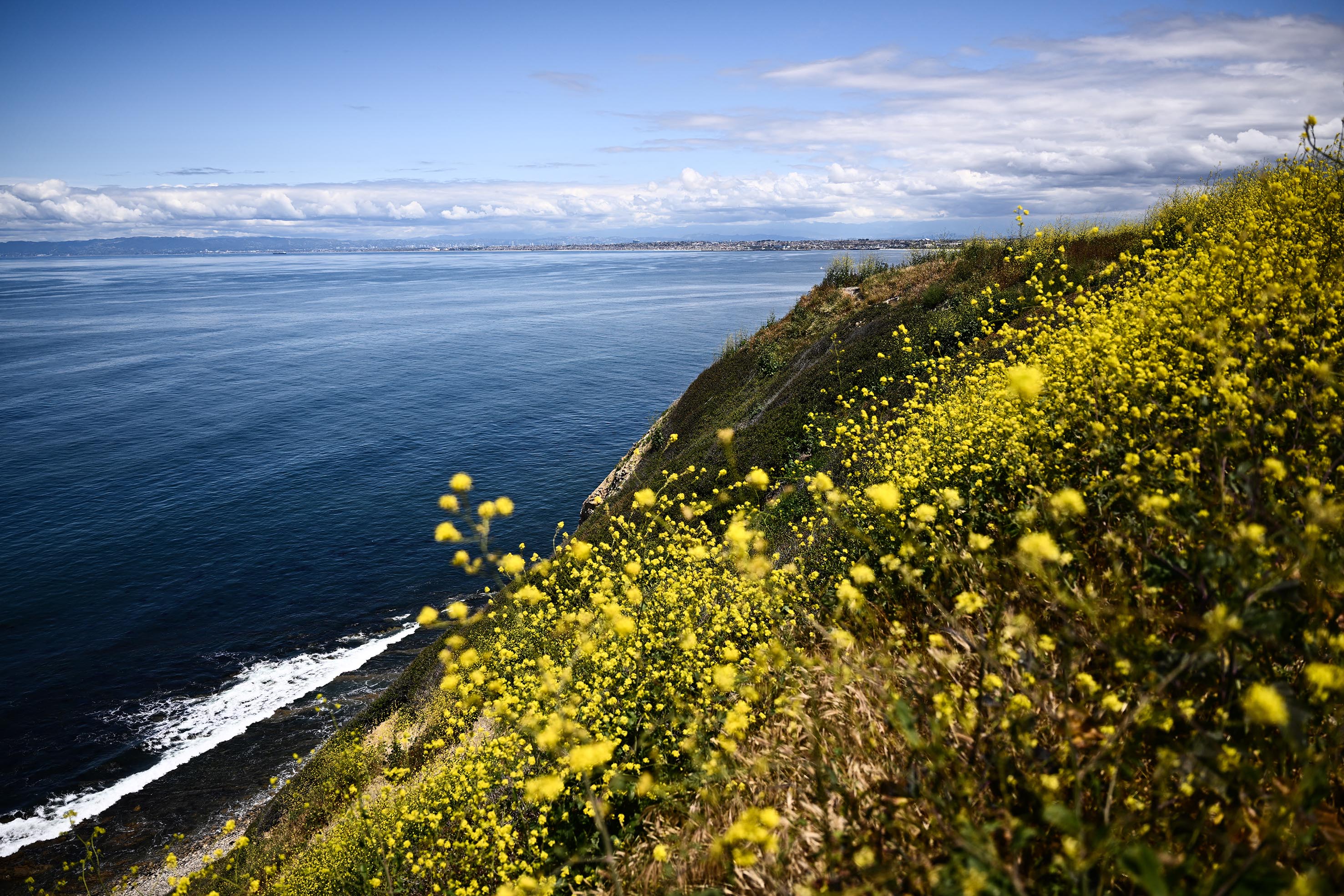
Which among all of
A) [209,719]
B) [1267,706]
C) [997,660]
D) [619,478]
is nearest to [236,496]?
[209,719]

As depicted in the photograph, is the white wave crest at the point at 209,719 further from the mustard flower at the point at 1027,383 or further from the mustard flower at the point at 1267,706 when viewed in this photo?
the mustard flower at the point at 1267,706

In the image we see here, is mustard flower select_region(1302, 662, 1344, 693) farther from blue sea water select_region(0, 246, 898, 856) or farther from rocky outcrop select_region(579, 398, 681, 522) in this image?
blue sea water select_region(0, 246, 898, 856)

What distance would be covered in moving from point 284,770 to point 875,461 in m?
18.5

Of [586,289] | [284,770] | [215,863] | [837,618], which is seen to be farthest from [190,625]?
[586,289]

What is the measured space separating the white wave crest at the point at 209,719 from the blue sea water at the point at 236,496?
0.22ft

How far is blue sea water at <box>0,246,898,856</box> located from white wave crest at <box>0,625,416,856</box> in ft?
0.22

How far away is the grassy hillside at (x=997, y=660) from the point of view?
238 cm

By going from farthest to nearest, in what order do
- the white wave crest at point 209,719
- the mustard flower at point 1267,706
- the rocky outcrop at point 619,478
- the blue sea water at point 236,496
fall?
the rocky outcrop at point 619,478
the blue sea water at point 236,496
the white wave crest at point 209,719
the mustard flower at point 1267,706

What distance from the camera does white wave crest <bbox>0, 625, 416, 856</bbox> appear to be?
15.9 metres

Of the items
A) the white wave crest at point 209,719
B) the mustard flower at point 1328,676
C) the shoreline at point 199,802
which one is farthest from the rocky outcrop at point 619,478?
the mustard flower at point 1328,676

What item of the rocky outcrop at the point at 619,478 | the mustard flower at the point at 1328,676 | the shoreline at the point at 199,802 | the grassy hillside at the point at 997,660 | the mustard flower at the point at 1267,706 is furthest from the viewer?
the rocky outcrop at the point at 619,478

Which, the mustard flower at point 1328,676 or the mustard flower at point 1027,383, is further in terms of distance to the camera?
the mustard flower at point 1027,383

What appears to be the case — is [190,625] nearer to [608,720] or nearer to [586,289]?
[608,720]

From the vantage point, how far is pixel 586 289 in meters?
126
